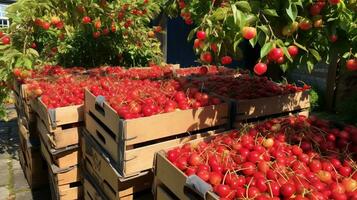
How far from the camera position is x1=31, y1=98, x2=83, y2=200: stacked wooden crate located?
354cm

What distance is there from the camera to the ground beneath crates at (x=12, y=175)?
4.50 meters

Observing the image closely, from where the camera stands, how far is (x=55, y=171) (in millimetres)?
3607

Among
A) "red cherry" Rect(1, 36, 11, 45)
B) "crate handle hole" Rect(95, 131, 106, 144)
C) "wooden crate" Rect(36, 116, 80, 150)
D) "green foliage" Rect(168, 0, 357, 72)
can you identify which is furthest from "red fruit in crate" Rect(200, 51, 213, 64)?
"red cherry" Rect(1, 36, 11, 45)

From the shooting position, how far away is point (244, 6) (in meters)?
2.02

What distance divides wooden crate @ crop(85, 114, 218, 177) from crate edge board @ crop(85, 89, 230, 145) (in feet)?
0.20

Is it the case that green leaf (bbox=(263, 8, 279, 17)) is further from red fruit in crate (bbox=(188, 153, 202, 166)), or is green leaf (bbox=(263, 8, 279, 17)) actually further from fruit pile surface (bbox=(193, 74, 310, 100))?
fruit pile surface (bbox=(193, 74, 310, 100))

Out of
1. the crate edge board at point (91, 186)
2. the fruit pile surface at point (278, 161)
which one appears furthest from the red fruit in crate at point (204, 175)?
the crate edge board at point (91, 186)

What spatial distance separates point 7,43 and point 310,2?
3.34 metres

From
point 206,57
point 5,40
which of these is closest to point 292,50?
point 206,57

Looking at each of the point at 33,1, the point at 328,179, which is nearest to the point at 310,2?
the point at 328,179

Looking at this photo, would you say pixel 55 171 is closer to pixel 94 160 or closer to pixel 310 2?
pixel 94 160

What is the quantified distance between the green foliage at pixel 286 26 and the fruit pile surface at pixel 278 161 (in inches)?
21.3

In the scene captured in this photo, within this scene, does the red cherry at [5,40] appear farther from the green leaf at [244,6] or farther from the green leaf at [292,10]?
the green leaf at [292,10]

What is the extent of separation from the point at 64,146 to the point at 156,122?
126cm
